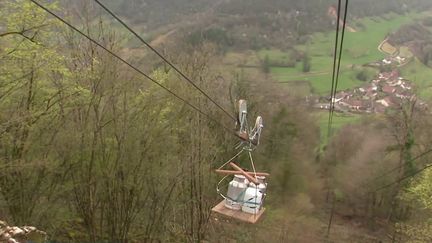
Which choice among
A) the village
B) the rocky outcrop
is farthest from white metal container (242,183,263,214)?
the village

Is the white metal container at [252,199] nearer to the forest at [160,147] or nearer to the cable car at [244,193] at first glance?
the cable car at [244,193]

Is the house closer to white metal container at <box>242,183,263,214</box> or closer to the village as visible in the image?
the village

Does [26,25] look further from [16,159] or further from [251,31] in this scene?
[251,31]

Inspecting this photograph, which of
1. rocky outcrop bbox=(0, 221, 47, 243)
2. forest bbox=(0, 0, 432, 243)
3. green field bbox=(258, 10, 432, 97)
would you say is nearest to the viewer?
rocky outcrop bbox=(0, 221, 47, 243)

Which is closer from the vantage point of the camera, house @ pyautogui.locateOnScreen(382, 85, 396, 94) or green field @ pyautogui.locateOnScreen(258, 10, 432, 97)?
house @ pyautogui.locateOnScreen(382, 85, 396, 94)

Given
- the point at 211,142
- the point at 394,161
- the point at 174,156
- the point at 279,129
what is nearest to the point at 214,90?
the point at 211,142

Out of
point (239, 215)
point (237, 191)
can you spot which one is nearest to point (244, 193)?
point (237, 191)

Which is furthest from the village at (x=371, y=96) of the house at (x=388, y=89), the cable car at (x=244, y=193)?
the cable car at (x=244, y=193)
